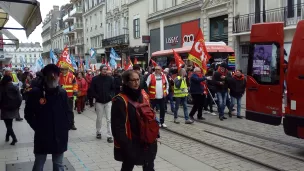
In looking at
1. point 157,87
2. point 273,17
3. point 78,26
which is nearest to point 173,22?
point 273,17

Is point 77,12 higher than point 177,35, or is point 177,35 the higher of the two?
point 77,12

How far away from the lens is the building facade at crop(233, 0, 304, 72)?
64.3 ft

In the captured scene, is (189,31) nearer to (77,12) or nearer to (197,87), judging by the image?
(197,87)

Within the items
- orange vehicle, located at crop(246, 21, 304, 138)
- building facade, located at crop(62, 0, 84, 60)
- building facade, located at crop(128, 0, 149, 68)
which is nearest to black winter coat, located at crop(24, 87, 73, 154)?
orange vehicle, located at crop(246, 21, 304, 138)

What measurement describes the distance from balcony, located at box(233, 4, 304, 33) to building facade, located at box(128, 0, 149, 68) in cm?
1594

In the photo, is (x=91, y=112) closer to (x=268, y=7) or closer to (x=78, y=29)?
(x=268, y=7)

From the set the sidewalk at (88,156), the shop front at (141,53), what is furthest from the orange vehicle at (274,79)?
the shop front at (141,53)

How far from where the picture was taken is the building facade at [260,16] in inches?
771

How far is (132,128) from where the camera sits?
3811mm

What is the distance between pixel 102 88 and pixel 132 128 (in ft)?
14.8

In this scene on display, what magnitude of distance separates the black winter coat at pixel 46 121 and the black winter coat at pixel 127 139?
1.02 metres

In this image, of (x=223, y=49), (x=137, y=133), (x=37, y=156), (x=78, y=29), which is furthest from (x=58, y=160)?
(x=78, y=29)

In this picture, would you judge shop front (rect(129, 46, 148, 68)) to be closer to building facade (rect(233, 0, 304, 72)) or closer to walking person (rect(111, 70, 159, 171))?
building facade (rect(233, 0, 304, 72))

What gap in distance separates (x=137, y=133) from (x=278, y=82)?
4.71 m
